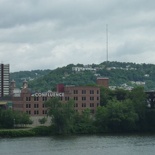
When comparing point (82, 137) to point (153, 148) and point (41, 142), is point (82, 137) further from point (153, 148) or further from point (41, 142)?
point (153, 148)

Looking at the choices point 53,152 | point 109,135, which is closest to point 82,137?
point 109,135

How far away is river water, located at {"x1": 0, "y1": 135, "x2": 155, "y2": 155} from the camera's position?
104 metres

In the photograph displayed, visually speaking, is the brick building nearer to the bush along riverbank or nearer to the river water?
the bush along riverbank

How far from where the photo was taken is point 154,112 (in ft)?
511

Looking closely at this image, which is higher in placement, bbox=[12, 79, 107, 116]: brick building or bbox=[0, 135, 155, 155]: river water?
bbox=[12, 79, 107, 116]: brick building

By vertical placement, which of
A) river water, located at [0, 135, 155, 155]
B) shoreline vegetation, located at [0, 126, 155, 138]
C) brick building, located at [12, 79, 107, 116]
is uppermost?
brick building, located at [12, 79, 107, 116]

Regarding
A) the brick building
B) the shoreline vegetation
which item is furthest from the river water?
the brick building

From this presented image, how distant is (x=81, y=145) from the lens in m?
113

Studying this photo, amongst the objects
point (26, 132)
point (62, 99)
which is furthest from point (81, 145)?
point (62, 99)

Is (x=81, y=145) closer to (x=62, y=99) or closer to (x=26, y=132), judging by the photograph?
(x=26, y=132)

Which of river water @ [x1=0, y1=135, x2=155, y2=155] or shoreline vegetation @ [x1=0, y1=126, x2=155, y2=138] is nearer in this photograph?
river water @ [x1=0, y1=135, x2=155, y2=155]

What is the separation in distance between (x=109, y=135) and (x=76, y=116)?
12.8 metres

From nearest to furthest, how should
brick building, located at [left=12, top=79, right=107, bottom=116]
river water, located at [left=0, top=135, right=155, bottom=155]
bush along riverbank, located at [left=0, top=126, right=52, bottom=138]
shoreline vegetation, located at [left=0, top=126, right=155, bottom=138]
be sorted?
1. river water, located at [left=0, top=135, right=155, bottom=155]
2. bush along riverbank, located at [left=0, top=126, right=52, bottom=138]
3. shoreline vegetation, located at [left=0, top=126, right=155, bottom=138]
4. brick building, located at [left=12, top=79, right=107, bottom=116]

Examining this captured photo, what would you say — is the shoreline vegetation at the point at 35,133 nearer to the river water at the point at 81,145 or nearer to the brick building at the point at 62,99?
the river water at the point at 81,145
